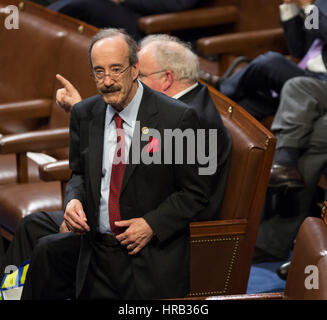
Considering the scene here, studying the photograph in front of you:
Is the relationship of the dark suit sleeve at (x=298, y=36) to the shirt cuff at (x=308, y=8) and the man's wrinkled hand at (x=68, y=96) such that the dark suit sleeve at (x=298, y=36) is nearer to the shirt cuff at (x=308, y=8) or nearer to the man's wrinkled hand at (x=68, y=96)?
the shirt cuff at (x=308, y=8)

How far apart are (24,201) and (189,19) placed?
5.55 feet

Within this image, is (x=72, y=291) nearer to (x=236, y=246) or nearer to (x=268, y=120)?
(x=236, y=246)

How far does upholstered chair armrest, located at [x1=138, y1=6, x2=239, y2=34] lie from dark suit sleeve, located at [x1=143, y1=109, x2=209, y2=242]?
6.61 feet

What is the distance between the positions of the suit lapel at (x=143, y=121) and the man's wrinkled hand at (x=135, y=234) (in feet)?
0.30

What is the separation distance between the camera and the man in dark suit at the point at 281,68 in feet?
10.3

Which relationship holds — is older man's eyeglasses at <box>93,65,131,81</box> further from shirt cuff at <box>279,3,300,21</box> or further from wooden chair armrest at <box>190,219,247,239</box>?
shirt cuff at <box>279,3,300,21</box>

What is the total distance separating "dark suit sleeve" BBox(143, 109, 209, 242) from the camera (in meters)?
1.95

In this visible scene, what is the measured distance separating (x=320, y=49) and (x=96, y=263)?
1.62m

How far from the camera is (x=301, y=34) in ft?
11.0

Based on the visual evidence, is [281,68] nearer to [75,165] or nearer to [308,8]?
[308,8]

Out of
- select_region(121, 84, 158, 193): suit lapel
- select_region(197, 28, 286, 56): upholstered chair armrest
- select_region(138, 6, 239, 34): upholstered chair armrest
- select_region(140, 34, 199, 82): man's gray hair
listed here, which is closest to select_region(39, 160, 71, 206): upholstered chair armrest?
select_region(140, 34, 199, 82): man's gray hair

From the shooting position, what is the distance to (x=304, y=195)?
2977 millimetres

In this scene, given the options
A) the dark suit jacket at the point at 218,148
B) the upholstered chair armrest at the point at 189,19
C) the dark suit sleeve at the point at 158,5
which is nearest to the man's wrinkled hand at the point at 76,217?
the dark suit jacket at the point at 218,148
